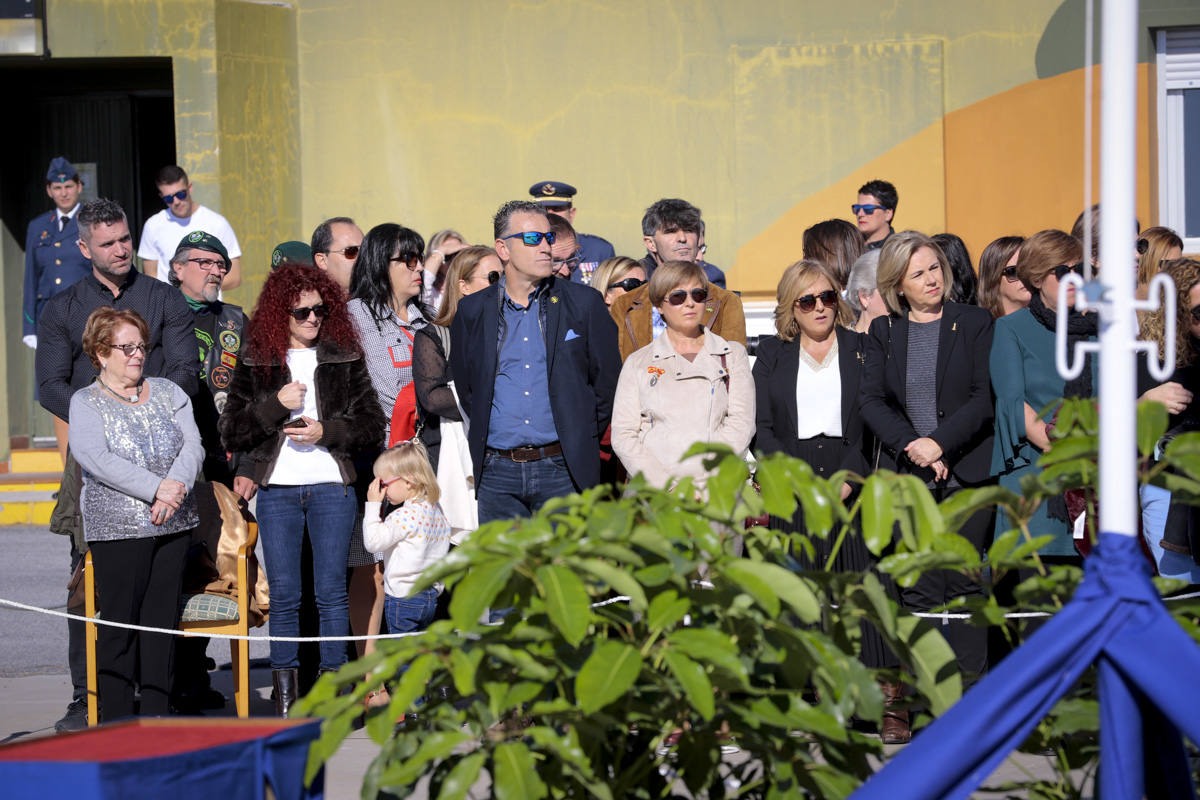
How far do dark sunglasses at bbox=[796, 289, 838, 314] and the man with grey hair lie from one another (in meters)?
2.83

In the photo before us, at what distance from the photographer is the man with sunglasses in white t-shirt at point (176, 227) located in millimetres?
10953

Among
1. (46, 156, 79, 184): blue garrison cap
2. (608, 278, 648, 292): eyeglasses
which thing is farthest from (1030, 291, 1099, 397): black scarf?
(46, 156, 79, 184): blue garrison cap

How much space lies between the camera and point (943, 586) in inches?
239

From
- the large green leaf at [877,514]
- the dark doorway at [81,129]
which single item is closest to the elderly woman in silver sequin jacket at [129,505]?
the large green leaf at [877,514]

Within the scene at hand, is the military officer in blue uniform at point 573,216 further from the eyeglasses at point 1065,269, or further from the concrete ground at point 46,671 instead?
the eyeglasses at point 1065,269

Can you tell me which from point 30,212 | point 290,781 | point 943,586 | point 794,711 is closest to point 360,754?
point 943,586

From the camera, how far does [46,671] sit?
7535 mm

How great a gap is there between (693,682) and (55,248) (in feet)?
32.6

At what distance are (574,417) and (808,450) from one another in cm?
101

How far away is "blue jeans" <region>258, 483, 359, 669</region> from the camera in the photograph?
6266 millimetres

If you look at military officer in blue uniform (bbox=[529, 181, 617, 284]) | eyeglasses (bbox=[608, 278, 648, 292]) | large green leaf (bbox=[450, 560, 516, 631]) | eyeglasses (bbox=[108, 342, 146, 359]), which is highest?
military officer in blue uniform (bbox=[529, 181, 617, 284])

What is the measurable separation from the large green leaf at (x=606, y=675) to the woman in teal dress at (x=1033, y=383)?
382 centimetres

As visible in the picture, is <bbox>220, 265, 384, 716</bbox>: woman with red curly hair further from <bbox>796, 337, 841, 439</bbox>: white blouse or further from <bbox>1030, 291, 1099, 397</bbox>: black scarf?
<bbox>1030, 291, 1099, 397</bbox>: black scarf

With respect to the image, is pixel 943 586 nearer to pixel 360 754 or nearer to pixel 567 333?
pixel 567 333
